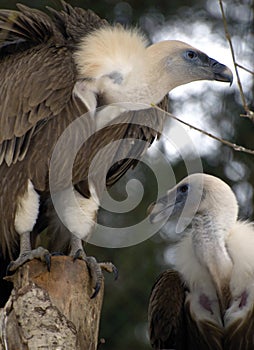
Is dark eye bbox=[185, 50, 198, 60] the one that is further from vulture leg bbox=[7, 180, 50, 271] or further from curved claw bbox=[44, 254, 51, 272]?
curved claw bbox=[44, 254, 51, 272]

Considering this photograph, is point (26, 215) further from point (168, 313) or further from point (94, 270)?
point (168, 313)

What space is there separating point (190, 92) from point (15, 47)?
3.38 meters

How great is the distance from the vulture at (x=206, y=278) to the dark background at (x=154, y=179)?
2.59 m

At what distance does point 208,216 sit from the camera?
5.57m

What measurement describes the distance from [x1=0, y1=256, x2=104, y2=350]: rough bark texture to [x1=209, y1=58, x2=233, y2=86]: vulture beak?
4.36 ft

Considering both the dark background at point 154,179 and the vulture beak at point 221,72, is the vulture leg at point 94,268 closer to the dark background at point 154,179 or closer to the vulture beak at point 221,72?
the vulture beak at point 221,72

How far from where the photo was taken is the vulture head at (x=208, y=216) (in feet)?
18.1

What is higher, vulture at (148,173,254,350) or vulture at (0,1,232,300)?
vulture at (0,1,232,300)

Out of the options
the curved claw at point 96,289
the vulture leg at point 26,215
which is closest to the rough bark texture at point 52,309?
the curved claw at point 96,289

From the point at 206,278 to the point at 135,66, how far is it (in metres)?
1.23

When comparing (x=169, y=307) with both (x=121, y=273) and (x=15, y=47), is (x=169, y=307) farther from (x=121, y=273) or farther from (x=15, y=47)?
(x=121, y=273)

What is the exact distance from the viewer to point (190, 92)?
28.9ft

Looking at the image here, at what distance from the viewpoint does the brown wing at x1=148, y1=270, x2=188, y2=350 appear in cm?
572

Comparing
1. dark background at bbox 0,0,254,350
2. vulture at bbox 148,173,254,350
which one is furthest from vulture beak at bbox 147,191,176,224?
dark background at bbox 0,0,254,350
